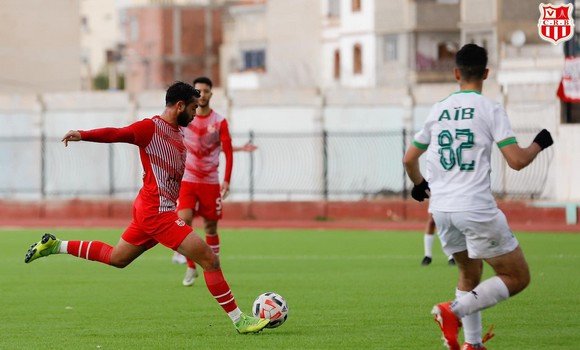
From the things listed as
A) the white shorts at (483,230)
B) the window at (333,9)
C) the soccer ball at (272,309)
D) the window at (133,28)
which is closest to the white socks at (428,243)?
the soccer ball at (272,309)

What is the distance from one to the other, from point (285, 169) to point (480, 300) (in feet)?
94.8

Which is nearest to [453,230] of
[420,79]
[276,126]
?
[276,126]

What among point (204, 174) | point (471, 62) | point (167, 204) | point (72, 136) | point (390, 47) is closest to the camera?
point (471, 62)

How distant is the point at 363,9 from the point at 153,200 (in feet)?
218

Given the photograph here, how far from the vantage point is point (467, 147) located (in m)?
9.83

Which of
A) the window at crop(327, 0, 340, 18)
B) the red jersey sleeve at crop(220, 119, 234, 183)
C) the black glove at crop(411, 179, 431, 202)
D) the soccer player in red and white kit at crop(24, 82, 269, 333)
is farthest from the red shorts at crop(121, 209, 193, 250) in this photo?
the window at crop(327, 0, 340, 18)

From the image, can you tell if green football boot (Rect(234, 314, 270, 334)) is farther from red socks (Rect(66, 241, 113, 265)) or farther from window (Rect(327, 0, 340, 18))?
window (Rect(327, 0, 340, 18))

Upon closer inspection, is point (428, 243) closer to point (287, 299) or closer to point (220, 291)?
point (287, 299)

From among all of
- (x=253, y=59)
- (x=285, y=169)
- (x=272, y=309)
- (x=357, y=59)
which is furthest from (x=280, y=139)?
(x=253, y=59)

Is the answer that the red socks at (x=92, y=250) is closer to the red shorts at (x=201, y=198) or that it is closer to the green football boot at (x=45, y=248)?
the green football boot at (x=45, y=248)

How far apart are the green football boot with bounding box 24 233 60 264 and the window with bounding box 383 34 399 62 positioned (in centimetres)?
6381

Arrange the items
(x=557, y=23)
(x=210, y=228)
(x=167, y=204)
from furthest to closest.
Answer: (x=557, y=23) < (x=210, y=228) < (x=167, y=204)

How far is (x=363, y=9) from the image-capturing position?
7762 centimetres

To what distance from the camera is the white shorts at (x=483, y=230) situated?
32.0 feet
